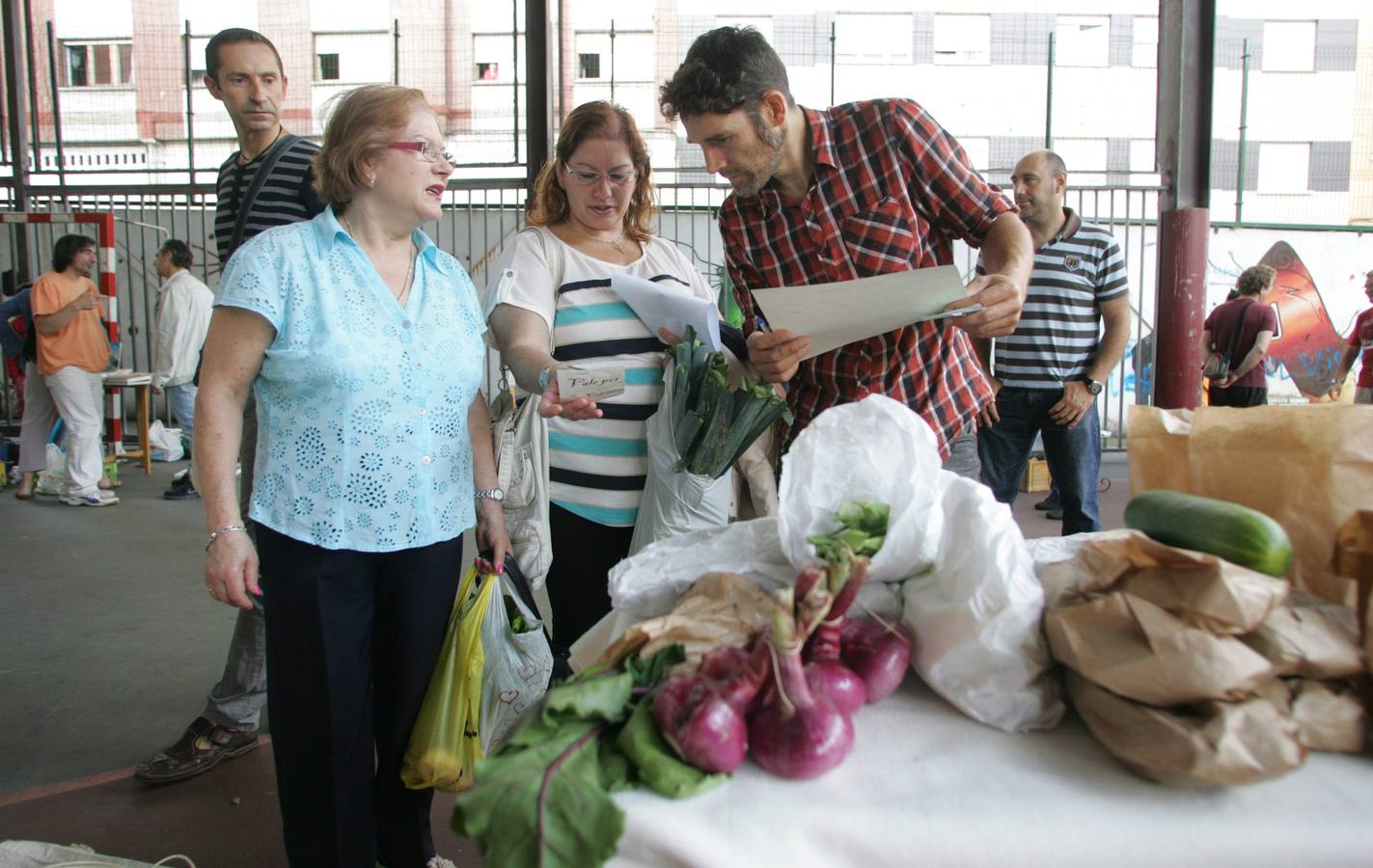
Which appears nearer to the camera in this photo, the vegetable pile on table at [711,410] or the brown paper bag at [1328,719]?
the brown paper bag at [1328,719]

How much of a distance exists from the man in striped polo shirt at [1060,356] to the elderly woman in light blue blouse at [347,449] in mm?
2841

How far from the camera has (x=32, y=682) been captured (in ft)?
12.4

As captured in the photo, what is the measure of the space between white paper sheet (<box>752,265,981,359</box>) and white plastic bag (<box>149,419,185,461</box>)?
9.01 meters

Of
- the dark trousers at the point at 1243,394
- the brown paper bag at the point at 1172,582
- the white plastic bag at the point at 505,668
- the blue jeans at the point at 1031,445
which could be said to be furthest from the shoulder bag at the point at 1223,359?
the brown paper bag at the point at 1172,582

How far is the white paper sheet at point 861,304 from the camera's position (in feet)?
5.39

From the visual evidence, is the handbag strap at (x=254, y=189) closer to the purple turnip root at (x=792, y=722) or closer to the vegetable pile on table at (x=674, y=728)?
the vegetable pile on table at (x=674, y=728)

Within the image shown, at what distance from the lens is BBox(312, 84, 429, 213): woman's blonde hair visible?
6.43 feet

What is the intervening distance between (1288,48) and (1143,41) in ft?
8.57

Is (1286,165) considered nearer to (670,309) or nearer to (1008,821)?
(670,309)

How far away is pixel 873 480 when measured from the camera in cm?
135

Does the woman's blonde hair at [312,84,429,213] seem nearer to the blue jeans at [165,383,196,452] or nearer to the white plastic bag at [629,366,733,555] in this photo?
the white plastic bag at [629,366,733,555]

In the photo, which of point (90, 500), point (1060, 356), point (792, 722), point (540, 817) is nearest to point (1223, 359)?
point (1060, 356)

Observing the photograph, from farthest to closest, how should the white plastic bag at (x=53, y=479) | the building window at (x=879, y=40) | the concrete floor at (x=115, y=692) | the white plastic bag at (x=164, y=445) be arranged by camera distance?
the building window at (x=879, y=40) → the white plastic bag at (x=164, y=445) → the white plastic bag at (x=53, y=479) → the concrete floor at (x=115, y=692)

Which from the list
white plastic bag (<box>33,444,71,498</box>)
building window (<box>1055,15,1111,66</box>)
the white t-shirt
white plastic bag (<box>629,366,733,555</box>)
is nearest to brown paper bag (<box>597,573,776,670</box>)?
white plastic bag (<box>629,366,733,555</box>)
